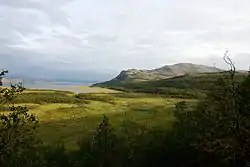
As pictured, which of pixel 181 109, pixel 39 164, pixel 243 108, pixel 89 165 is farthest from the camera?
pixel 181 109

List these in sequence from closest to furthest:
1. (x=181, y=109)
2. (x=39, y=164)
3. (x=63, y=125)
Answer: (x=39, y=164), (x=181, y=109), (x=63, y=125)

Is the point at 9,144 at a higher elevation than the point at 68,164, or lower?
higher

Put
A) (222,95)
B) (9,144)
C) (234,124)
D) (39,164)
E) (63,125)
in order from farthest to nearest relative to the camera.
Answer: (63,125), (39,164), (222,95), (234,124), (9,144)

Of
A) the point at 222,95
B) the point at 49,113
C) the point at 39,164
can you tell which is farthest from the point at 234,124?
the point at 49,113

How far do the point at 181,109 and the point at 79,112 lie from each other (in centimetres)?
9562

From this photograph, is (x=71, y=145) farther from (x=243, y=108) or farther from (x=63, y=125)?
(x=243, y=108)

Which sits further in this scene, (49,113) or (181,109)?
→ (49,113)

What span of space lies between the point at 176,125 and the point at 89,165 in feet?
62.9

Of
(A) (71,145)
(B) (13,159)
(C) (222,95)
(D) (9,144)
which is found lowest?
(A) (71,145)

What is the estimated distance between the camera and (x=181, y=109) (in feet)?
251

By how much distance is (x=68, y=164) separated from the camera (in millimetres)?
65688

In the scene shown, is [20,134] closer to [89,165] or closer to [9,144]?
[9,144]

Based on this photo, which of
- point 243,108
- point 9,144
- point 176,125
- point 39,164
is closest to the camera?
point 9,144

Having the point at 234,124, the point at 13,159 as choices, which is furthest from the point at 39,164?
the point at 234,124
